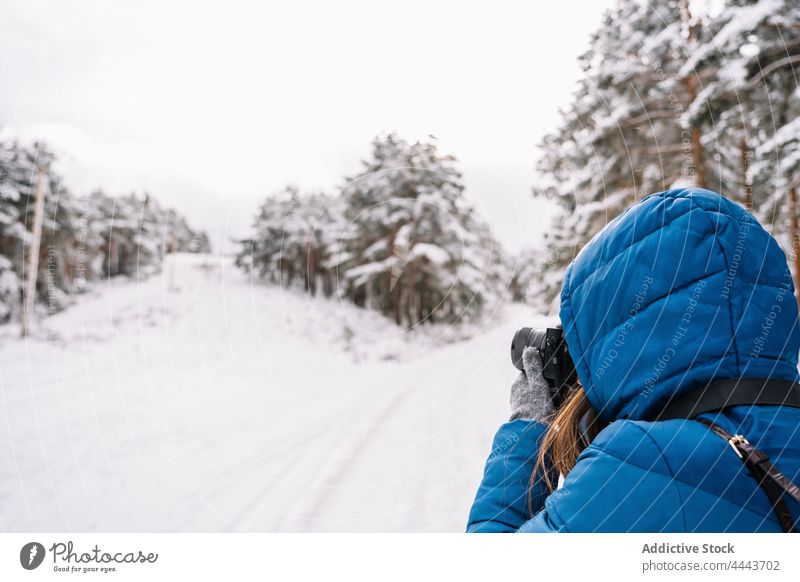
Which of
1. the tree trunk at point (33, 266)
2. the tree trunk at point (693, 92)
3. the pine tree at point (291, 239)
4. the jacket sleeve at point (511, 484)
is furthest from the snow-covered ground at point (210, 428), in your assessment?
the tree trunk at point (693, 92)

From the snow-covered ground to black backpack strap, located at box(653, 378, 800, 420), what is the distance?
157 centimetres

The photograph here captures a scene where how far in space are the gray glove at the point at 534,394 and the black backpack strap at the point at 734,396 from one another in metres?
0.23

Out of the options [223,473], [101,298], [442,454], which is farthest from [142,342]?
[442,454]

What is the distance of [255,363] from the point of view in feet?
14.7

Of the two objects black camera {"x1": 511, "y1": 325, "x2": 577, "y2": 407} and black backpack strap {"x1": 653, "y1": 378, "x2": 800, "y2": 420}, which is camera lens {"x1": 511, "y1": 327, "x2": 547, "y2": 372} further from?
black backpack strap {"x1": 653, "y1": 378, "x2": 800, "y2": 420}

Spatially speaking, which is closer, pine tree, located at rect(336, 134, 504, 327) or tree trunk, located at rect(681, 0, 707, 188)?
tree trunk, located at rect(681, 0, 707, 188)

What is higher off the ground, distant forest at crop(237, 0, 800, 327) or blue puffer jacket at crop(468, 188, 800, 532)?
distant forest at crop(237, 0, 800, 327)

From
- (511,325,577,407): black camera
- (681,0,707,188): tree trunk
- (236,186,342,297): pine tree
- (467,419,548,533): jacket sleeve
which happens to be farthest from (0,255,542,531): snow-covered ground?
(681,0,707,188): tree trunk

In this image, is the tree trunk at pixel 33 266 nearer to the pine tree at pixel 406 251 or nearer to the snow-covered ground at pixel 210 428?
the snow-covered ground at pixel 210 428

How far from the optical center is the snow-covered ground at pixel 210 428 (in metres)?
1.88

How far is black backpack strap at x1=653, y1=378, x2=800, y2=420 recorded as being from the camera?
588 millimetres

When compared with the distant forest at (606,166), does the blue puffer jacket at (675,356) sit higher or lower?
lower

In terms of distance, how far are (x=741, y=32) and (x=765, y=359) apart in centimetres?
277

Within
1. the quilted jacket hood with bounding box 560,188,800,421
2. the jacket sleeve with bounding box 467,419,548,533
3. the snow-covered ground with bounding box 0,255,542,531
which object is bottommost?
the snow-covered ground with bounding box 0,255,542,531
